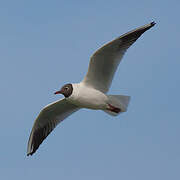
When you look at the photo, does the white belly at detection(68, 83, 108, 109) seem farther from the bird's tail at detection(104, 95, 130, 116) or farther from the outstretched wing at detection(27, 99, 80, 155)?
the outstretched wing at detection(27, 99, 80, 155)

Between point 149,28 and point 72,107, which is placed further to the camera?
point 72,107

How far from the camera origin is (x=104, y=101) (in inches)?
452

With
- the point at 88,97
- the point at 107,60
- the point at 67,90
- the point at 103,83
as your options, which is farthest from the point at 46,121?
the point at 107,60

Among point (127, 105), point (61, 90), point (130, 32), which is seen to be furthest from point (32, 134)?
point (130, 32)

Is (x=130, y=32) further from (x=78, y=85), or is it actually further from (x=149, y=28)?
(x=78, y=85)

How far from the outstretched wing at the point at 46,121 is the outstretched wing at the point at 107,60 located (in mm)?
1288

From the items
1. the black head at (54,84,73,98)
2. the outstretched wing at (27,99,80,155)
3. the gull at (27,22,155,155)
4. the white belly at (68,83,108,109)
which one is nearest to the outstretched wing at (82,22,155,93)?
the gull at (27,22,155,155)

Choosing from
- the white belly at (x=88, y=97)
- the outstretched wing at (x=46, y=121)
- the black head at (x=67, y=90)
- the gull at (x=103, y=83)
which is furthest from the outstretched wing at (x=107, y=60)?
the outstretched wing at (x=46, y=121)

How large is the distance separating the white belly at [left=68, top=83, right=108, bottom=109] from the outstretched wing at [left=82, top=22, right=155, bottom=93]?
0.17 meters

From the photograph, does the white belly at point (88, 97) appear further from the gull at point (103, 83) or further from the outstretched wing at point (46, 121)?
the outstretched wing at point (46, 121)

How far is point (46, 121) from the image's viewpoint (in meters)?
12.8

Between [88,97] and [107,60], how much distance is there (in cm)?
87

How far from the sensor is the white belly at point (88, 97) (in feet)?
37.3

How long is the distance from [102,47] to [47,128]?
9.45ft
